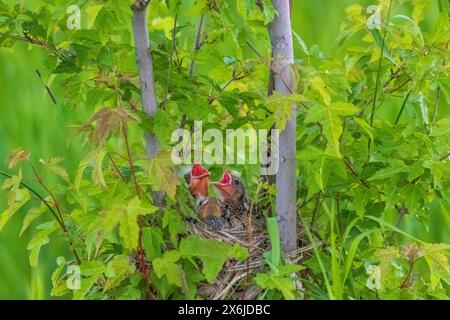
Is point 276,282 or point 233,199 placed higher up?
point 233,199

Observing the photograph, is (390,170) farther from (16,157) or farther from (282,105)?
(16,157)

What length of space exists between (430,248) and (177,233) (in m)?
0.72

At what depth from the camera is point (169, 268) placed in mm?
2344

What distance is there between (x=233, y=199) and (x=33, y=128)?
5.44 feet

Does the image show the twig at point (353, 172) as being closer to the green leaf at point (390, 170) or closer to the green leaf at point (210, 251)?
the green leaf at point (390, 170)

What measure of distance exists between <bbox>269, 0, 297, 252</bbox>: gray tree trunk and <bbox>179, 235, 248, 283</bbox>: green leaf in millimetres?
259

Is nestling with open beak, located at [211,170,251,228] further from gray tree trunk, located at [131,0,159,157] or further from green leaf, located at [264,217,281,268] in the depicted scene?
gray tree trunk, located at [131,0,159,157]

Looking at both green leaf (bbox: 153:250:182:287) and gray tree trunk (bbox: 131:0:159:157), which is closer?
green leaf (bbox: 153:250:182:287)

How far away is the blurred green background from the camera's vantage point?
3.77 metres

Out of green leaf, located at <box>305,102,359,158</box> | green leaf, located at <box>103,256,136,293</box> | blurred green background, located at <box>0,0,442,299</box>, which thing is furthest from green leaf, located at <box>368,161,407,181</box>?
blurred green background, located at <box>0,0,442,299</box>

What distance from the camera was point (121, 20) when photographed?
2236mm

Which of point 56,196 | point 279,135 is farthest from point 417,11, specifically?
point 56,196

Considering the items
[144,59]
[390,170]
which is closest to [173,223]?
[144,59]
